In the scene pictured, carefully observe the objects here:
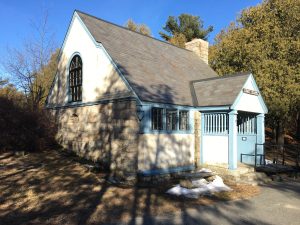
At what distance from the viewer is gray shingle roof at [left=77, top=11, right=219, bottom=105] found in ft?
39.6

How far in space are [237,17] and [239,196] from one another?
63.3ft

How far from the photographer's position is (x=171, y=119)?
41.1 feet

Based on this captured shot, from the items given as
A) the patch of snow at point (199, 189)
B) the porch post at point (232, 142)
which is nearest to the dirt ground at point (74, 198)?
the patch of snow at point (199, 189)

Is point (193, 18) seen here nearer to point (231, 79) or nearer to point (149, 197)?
point (231, 79)

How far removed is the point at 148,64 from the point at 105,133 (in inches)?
143

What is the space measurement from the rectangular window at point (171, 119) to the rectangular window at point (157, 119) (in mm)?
440

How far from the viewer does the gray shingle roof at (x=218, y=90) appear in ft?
41.6

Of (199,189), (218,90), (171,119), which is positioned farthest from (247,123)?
(199,189)

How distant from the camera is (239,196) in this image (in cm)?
948

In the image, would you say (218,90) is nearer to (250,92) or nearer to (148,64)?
(250,92)

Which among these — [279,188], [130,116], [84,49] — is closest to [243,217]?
[279,188]

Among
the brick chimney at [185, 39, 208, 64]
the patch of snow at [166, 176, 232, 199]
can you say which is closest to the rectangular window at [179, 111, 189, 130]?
the patch of snow at [166, 176, 232, 199]

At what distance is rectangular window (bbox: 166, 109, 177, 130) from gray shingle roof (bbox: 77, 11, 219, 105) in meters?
0.42

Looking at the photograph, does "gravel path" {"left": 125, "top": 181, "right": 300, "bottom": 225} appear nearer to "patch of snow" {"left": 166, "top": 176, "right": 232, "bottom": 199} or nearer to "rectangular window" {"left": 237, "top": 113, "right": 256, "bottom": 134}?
"patch of snow" {"left": 166, "top": 176, "right": 232, "bottom": 199}
